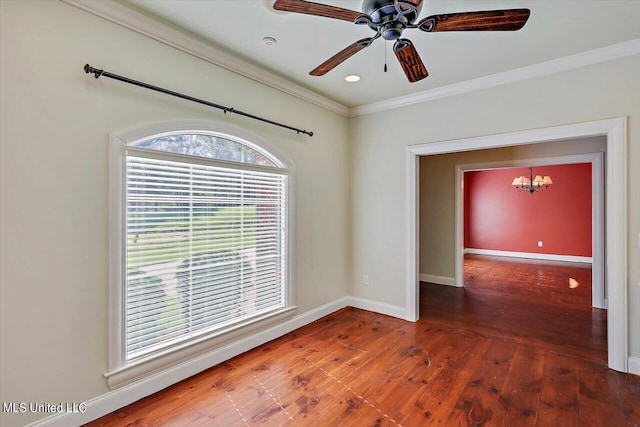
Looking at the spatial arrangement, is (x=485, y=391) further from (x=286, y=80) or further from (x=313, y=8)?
(x=286, y=80)

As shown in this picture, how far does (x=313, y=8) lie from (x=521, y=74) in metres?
2.53

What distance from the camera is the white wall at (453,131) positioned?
2598 mm

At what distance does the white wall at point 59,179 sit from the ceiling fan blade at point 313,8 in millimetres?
1301

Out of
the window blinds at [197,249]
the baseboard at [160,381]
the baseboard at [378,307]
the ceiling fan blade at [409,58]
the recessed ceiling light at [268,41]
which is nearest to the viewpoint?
the ceiling fan blade at [409,58]

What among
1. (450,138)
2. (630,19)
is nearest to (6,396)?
(450,138)

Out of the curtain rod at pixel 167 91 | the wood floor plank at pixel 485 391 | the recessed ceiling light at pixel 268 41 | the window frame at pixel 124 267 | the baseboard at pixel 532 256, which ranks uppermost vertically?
the recessed ceiling light at pixel 268 41

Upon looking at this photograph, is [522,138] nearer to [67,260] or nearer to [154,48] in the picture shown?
[154,48]

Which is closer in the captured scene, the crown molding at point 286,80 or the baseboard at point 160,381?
the baseboard at point 160,381

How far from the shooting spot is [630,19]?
224 cm

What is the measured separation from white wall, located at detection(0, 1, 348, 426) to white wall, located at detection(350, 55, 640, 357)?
2.53 meters

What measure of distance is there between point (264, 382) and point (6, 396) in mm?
1545

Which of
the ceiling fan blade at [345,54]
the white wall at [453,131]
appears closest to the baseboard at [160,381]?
the white wall at [453,131]

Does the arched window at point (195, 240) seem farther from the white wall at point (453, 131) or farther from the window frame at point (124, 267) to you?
the white wall at point (453, 131)

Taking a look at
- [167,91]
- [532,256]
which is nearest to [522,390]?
[167,91]
